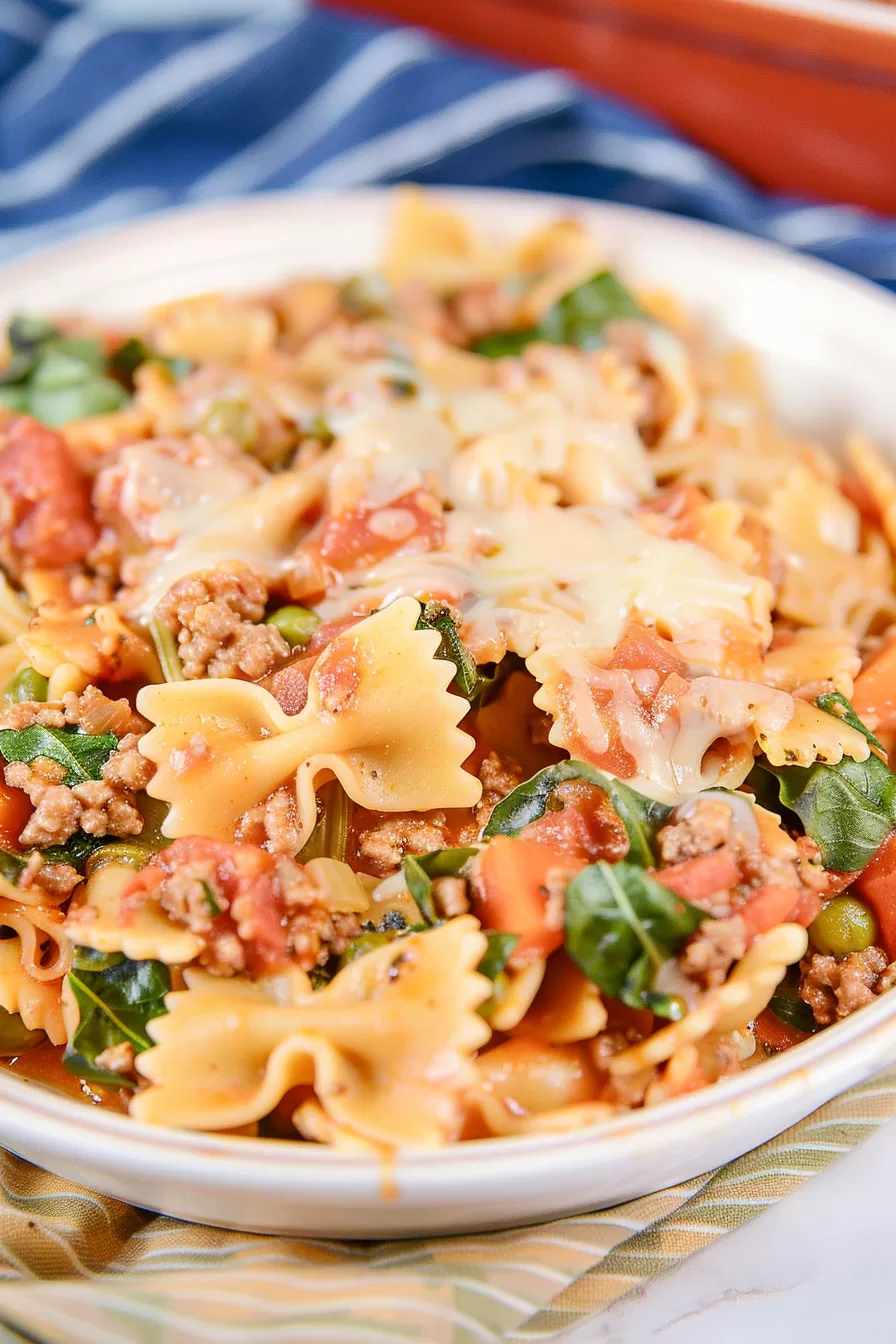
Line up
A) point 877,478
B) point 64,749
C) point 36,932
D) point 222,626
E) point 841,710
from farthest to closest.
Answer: point 877,478 → point 222,626 → point 841,710 → point 64,749 → point 36,932

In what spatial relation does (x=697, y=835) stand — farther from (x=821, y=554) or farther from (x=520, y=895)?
(x=821, y=554)

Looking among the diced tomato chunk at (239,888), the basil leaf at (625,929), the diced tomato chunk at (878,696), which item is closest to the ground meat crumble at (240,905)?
the diced tomato chunk at (239,888)

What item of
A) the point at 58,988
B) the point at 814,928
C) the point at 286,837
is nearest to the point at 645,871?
the point at 814,928

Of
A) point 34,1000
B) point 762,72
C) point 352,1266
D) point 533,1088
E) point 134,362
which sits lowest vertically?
point 352,1266

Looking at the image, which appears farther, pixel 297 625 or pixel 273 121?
pixel 273 121

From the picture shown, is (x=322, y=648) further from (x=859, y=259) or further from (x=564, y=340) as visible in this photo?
(x=859, y=259)

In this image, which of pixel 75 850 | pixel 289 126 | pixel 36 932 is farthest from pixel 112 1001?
pixel 289 126
